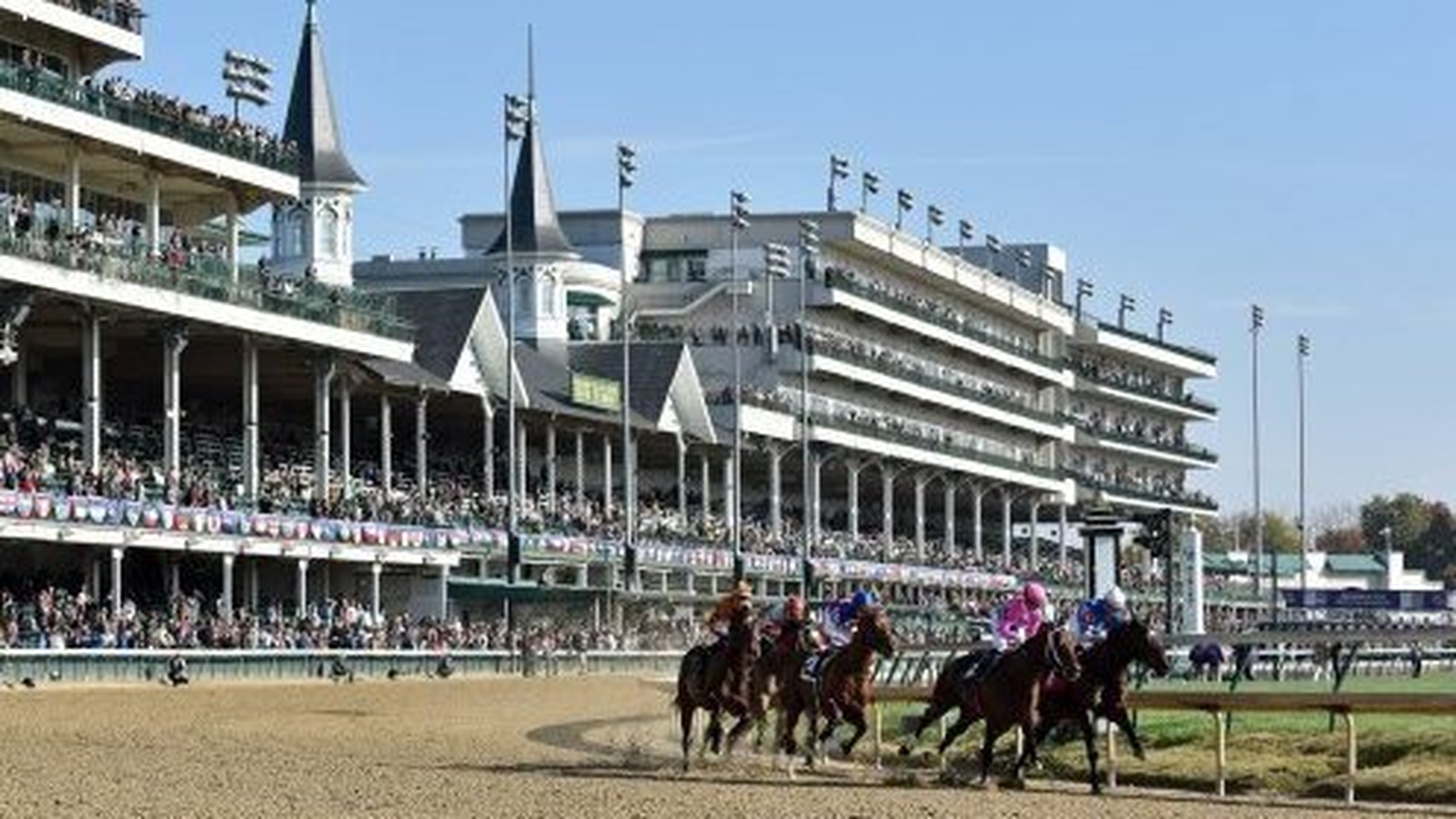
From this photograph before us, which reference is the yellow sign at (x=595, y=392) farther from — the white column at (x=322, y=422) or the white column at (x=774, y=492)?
the white column at (x=322, y=422)

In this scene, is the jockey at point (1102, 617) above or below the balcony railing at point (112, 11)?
below

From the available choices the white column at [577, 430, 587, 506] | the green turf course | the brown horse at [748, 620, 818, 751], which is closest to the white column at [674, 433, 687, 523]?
the white column at [577, 430, 587, 506]

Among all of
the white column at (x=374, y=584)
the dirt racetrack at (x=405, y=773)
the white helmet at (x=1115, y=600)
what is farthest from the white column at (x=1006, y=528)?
the white helmet at (x=1115, y=600)

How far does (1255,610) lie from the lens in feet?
368

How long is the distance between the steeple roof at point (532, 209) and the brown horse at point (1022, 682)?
66404 millimetres

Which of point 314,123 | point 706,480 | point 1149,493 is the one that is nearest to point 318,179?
point 314,123

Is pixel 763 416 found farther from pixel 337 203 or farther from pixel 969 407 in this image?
pixel 969 407

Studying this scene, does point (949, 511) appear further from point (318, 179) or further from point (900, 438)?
point (318, 179)

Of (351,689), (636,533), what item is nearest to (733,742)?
(351,689)

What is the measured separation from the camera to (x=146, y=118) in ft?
173

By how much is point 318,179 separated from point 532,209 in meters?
16.9

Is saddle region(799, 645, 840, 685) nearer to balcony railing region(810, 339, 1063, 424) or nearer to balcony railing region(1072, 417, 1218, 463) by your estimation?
balcony railing region(810, 339, 1063, 424)

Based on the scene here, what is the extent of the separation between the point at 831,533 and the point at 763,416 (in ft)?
32.5

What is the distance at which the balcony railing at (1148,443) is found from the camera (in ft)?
432
